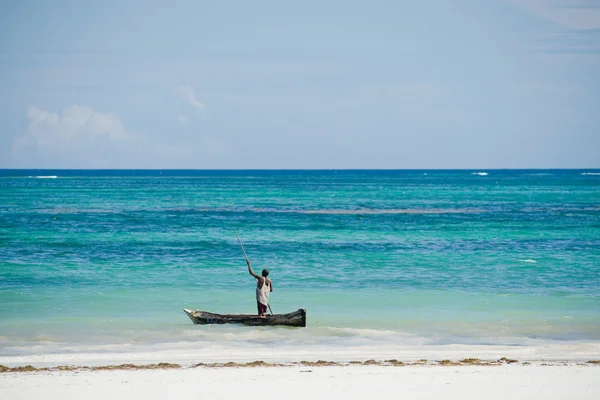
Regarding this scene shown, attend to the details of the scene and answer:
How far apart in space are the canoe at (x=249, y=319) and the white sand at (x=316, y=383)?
379cm

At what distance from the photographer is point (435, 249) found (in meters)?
32.1

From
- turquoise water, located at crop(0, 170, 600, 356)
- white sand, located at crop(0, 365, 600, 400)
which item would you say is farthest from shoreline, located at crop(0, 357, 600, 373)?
turquoise water, located at crop(0, 170, 600, 356)

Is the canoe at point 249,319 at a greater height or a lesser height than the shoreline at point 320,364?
greater

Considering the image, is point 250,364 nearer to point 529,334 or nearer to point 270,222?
point 529,334

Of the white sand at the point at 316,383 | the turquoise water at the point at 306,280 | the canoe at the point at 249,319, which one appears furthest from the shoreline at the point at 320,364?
the canoe at the point at 249,319

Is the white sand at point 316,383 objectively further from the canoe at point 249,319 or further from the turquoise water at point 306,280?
the canoe at point 249,319

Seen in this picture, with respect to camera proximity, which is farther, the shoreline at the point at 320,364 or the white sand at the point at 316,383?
the shoreline at the point at 320,364

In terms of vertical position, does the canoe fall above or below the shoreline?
above

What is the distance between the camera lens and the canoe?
16.6 metres

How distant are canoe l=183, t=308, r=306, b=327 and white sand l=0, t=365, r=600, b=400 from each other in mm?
3791

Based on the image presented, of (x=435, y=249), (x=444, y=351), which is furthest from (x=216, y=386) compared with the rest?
(x=435, y=249)

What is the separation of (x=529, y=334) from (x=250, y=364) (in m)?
→ 6.73

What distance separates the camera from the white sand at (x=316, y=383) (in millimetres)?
10953

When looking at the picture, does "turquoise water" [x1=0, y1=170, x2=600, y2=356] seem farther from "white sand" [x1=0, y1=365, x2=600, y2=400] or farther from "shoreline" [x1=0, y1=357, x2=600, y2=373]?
"white sand" [x1=0, y1=365, x2=600, y2=400]
